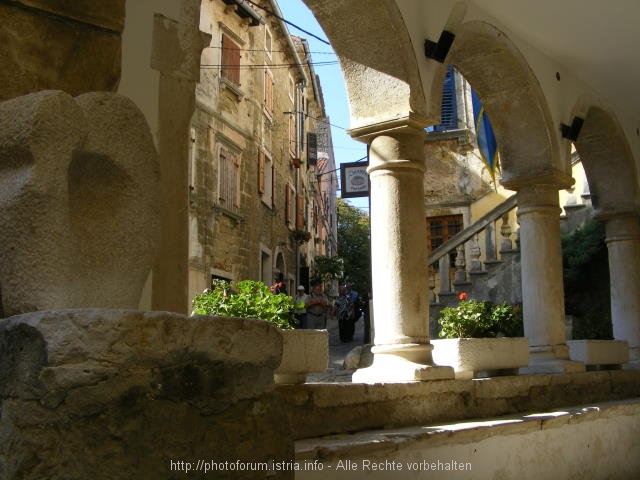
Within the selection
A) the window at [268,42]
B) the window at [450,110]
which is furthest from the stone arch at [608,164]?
the window at [268,42]

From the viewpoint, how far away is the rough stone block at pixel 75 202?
1653 mm

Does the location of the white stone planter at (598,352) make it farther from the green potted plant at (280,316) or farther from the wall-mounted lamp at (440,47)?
the green potted plant at (280,316)

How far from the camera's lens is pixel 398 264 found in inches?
177

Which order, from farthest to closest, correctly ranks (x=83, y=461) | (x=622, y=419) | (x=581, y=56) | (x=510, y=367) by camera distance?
1. (x=581, y=56)
2. (x=622, y=419)
3. (x=510, y=367)
4. (x=83, y=461)

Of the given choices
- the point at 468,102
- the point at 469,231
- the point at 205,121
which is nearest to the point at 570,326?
the point at 469,231

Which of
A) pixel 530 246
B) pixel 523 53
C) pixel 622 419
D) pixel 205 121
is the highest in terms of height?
pixel 205 121

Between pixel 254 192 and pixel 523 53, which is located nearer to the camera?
pixel 523 53

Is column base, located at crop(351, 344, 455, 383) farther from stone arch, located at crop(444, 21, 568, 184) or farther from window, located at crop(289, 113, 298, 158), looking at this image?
window, located at crop(289, 113, 298, 158)

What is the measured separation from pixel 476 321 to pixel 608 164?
3945mm

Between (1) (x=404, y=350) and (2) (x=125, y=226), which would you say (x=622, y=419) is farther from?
(2) (x=125, y=226)

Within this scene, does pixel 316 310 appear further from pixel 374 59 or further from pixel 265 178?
pixel 374 59

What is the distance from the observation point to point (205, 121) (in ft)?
50.6

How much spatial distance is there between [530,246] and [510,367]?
5.45ft

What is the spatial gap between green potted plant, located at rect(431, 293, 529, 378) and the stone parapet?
3300 millimetres
